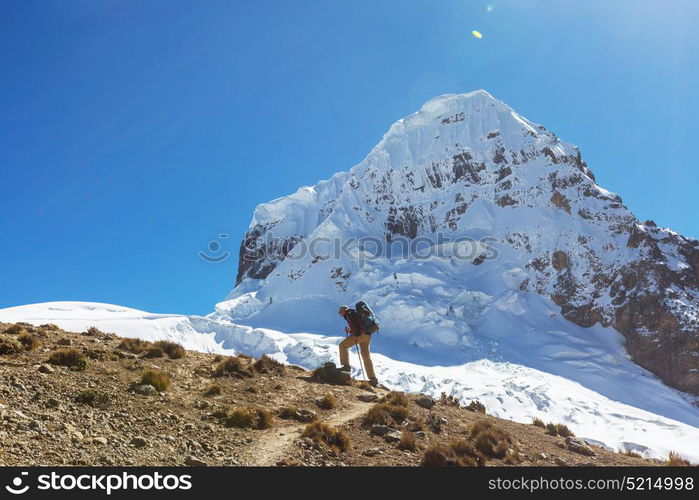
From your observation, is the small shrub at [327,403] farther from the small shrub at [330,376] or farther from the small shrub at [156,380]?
the small shrub at [156,380]

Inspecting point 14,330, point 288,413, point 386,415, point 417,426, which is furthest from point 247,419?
point 14,330

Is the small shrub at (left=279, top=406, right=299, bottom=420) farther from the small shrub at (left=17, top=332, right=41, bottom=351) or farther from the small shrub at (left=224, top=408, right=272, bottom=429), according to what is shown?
the small shrub at (left=17, top=332, right=41, bottom=351)

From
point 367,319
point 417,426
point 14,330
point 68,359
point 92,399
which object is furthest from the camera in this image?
point 367,319

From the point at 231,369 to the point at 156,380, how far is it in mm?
2717

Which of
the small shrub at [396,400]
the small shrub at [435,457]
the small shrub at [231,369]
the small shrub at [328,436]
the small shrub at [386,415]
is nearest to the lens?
the small shrub at [435,457]

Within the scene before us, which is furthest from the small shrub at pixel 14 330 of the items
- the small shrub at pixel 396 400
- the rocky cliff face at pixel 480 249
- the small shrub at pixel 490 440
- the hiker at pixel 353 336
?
the rocky cliff face at pixel 480 249

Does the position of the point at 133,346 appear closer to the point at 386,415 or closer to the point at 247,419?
the point at 247,419

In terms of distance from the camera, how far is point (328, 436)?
8.37 meters

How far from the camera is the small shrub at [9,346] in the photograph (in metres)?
9.93

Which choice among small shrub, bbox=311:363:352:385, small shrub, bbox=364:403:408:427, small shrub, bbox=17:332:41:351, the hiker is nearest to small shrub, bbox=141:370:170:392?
small shrub, bbox=17:332:41:351

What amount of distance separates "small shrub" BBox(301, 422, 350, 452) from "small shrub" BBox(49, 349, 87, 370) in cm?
491

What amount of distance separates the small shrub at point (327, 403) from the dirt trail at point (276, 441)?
52 centimetres

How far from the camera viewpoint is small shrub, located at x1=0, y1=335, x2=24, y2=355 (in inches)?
391
